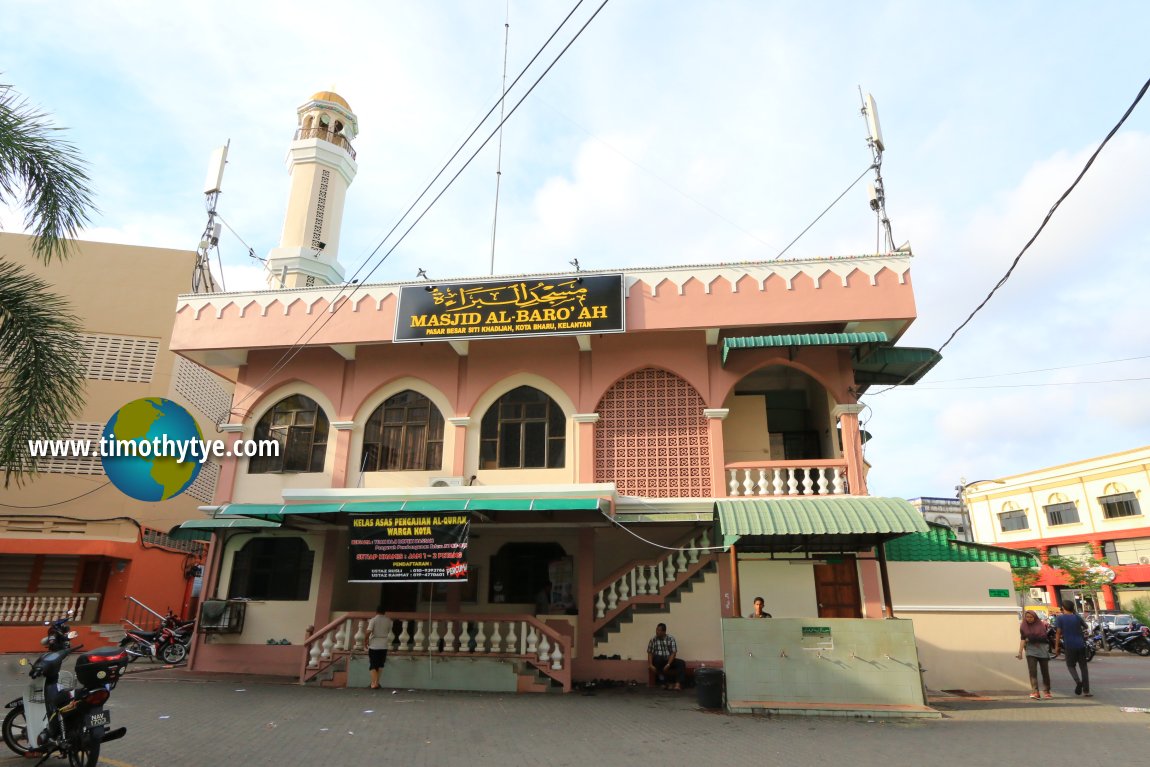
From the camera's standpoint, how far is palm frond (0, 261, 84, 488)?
24.2 feet

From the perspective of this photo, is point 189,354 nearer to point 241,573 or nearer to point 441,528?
point 241,573

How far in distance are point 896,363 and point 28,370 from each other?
42.7 feet

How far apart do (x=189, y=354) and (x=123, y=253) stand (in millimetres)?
8499

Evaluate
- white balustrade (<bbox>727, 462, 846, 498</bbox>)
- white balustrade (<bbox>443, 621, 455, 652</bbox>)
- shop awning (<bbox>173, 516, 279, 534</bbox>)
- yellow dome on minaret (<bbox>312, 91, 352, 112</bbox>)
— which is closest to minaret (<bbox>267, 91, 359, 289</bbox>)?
yellow dome on minaret (<bbox>312, 91, 352, 112</bbox>)

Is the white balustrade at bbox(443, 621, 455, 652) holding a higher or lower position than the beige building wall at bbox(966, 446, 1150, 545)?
lower

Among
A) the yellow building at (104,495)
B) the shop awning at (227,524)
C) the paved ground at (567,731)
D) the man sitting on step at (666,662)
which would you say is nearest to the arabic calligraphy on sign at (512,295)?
the shop awning at (227,524)

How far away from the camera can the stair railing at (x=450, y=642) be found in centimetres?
1097

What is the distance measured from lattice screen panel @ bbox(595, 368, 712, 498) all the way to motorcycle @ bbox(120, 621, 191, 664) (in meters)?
10.4

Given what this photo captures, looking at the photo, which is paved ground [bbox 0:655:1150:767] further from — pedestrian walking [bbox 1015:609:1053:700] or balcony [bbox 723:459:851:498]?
balcony [bbox 723:459:851:498]

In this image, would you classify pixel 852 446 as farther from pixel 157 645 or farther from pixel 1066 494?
pixel 1066 494

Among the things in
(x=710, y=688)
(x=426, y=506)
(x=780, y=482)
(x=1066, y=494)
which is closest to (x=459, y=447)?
(x=426, y=506)

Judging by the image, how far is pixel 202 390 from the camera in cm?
2127

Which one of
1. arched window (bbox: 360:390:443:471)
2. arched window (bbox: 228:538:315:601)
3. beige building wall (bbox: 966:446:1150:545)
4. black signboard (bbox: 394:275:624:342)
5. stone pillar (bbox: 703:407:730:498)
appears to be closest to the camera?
stone pillar (bbox: 703:407:730:498)

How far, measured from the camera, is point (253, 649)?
12.9 metres
